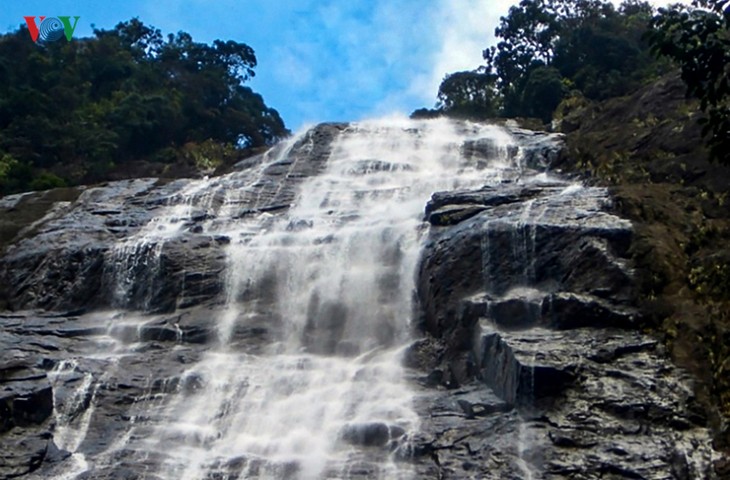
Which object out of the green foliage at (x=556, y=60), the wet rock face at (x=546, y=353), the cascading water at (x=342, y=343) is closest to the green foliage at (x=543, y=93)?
the green foliage at (x=556, y=60)

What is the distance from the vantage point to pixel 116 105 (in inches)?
1832

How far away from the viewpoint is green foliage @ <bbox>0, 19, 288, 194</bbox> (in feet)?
134

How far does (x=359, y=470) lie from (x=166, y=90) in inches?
→ 1436

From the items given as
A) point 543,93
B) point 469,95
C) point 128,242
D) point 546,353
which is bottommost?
point 546,353

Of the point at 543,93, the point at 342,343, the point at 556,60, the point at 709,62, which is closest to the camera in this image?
the point at 709,62

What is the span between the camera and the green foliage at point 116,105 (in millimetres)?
40875

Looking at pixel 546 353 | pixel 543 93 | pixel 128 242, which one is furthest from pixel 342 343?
pixel 543 93

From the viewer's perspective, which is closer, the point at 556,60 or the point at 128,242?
the point at 128,242

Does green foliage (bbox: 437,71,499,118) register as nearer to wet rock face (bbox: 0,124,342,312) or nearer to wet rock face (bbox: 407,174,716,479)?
wet rock face (bbox: 0,124,342,312)

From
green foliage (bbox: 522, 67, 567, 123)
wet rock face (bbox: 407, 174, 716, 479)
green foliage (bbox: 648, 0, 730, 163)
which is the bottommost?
wet rock face (bbox: 407, 174, 716, 479)

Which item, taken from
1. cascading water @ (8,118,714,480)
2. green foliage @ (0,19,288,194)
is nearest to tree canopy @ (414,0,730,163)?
green foliage @ (0,19,288,194)

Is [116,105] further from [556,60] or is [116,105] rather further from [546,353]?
[546,353]

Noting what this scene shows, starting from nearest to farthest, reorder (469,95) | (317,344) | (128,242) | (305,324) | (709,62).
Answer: (709,62)
(317,344)
(305,324)
(128,242)
(469,95)

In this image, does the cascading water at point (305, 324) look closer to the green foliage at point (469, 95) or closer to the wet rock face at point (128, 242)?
the wet rock face at point (128, 242)
